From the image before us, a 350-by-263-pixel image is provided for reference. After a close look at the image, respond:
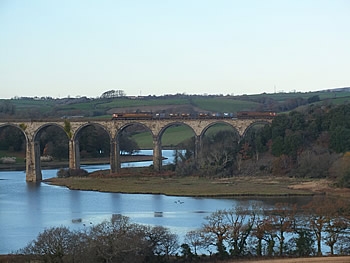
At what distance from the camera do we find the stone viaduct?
80188 mm

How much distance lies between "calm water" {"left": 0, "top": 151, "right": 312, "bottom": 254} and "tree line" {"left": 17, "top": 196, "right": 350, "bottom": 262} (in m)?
4.63

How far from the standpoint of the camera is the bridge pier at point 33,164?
259 feet

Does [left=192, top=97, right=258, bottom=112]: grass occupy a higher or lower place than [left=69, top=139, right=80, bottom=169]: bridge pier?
higher

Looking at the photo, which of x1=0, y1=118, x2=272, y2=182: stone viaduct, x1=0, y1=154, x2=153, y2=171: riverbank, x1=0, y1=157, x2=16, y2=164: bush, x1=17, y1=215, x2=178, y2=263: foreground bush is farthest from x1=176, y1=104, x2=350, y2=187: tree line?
x1=17, y1=215, x2=178, y2=263: foreground bush

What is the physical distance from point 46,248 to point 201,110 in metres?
103

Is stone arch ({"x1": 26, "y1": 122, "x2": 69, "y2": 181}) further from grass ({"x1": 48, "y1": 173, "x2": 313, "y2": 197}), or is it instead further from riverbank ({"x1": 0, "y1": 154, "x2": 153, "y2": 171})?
riverbank ({"x1": 0, "y1": 154, "x2": 153, "y2": 171})

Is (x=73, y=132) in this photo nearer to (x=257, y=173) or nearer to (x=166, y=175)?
(x=166, y=175)

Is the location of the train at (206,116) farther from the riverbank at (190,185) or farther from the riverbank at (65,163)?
the riverbank at (65,163)

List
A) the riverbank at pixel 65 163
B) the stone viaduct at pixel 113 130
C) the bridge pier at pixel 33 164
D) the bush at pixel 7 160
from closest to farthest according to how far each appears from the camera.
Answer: the bridge pier at pixel 33 164, the stone viaduct at pixel 113 130, the riverbank at pixel 65 163, the bush at pixel 7 160

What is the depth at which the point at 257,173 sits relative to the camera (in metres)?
73.3

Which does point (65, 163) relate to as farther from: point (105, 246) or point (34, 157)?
point (105, 246)

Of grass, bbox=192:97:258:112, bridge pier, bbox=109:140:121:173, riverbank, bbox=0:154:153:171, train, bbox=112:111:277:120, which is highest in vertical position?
grass, bbox=192:97:258:112

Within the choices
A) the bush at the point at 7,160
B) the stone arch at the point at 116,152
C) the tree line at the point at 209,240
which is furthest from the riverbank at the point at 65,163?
the tree line at the point at 209,240

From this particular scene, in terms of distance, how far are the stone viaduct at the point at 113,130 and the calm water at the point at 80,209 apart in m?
9.90
